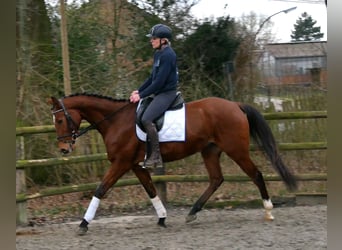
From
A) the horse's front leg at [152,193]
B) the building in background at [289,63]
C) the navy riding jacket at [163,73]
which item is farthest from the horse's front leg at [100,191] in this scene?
the building in background at [289,63]

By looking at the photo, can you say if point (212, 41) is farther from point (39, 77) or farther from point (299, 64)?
point (39, 77)

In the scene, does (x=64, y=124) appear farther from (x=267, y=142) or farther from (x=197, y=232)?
(x=267, y=142)

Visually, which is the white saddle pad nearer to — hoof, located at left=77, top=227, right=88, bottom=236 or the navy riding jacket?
the navy riding jacket

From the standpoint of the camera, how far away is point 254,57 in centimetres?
937

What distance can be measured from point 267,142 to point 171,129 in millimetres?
1167

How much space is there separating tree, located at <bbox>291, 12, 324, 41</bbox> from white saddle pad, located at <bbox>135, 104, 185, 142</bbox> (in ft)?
13.4

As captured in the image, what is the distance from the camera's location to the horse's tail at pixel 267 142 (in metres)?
5.55

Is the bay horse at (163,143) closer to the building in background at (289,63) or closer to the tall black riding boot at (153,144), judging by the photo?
the tall black riding boot at (153,144)

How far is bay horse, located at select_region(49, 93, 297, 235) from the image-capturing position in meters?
5.30

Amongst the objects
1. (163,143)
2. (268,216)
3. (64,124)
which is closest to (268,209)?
(268,216)

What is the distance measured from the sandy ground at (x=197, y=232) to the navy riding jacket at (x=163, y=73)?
1.49 m

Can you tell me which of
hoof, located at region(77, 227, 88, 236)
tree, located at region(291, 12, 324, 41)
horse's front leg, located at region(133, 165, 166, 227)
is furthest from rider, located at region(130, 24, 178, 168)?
A: tree, located at region(291, 12, 324, 41)
